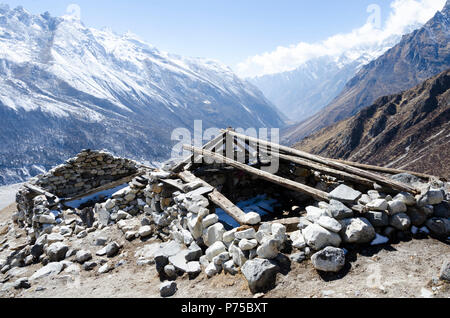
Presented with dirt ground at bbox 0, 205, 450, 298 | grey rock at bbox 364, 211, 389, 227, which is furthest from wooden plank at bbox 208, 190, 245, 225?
grey rock at bbox 364, 211, 389, 227

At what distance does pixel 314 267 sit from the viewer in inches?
148

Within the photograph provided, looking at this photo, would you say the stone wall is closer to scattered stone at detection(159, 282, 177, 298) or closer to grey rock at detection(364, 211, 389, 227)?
scattered stone at detection(159, 282, 177, 298)

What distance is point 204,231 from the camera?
509cm

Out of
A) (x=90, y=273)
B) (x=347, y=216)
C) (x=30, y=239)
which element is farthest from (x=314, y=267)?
(x=30, y=239)

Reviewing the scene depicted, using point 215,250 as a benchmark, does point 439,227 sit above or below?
above

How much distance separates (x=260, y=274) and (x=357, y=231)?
1568 millimetres

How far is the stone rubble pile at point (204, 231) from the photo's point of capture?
12.8 feet

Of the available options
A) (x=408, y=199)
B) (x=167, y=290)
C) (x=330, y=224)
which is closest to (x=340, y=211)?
(x=330, y=224)

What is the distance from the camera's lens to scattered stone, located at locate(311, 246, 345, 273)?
357cm

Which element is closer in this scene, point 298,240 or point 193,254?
point 298,240

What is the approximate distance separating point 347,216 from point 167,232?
4.34 meters

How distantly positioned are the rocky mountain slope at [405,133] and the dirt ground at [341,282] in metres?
36.1

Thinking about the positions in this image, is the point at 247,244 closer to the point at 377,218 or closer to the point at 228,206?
the point at 228,206

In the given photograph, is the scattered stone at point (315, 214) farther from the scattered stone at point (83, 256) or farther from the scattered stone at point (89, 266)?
the scattered stone at point (83, 256)
